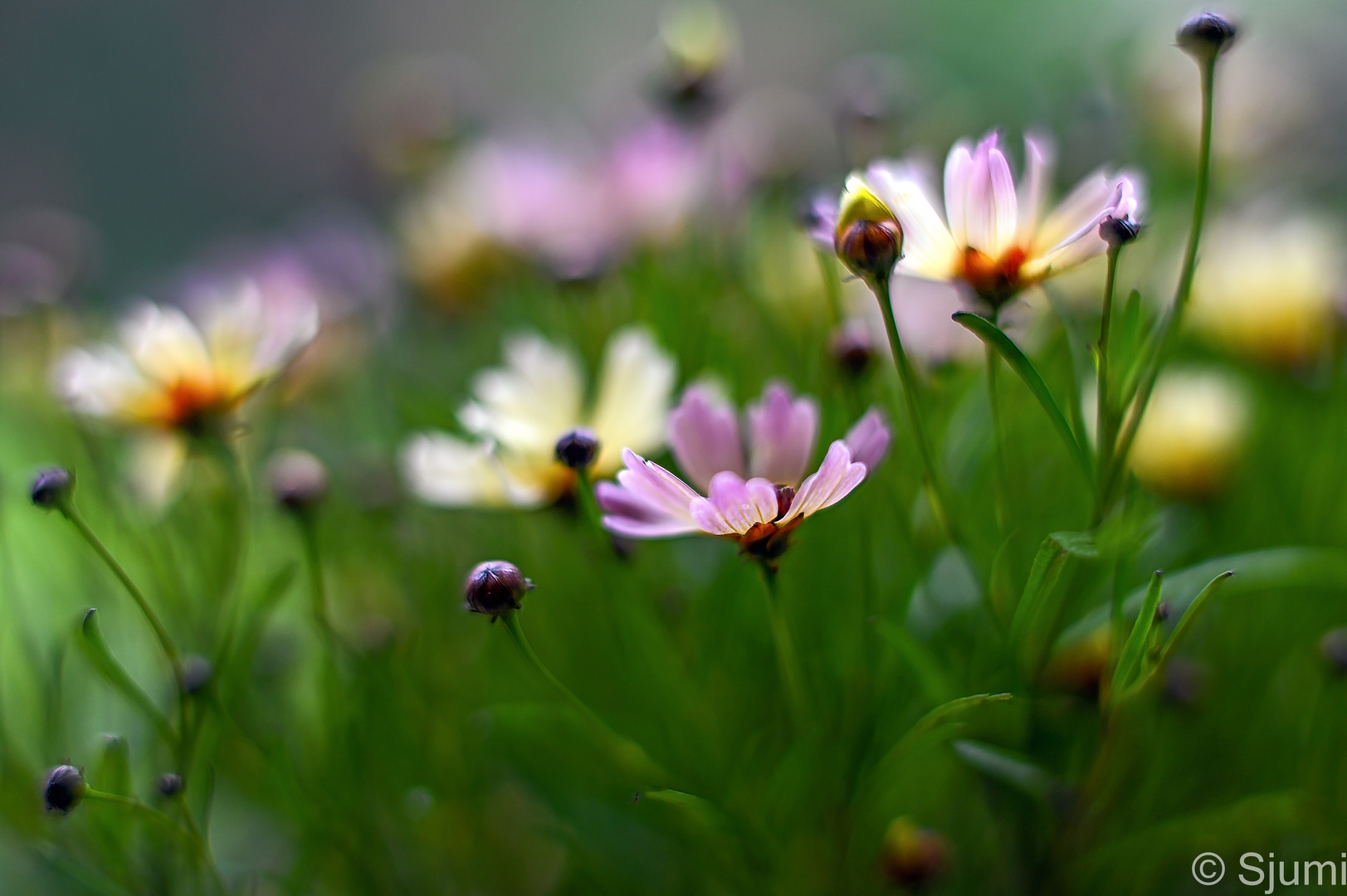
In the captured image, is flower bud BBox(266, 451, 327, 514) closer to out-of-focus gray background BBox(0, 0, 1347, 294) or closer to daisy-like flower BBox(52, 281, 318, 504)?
daisy-like flower BBox(52, 281, 318, 504)

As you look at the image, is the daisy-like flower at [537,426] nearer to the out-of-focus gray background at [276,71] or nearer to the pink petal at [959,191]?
the pink petal at [959,191]

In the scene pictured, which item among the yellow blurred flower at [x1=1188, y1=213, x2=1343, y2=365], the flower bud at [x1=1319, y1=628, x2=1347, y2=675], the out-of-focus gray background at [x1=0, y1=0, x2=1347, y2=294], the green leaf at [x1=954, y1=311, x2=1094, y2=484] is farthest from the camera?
the out-of-focus gray background at [x1=0, y1=0, x2=1347, y2=294]

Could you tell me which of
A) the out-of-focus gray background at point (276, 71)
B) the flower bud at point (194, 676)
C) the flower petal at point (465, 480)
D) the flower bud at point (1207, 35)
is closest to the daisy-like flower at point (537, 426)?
the flower petal at point (465, 480)

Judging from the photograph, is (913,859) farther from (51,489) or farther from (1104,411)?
(51,489)

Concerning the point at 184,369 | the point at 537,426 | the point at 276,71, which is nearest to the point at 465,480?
the point at 537,426

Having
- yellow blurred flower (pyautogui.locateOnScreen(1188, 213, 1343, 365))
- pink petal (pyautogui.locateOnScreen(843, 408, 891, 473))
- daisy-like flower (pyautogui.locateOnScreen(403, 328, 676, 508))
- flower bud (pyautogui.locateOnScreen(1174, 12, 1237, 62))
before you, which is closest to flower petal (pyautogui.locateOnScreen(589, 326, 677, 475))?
daisy-like flower (pyautogui.locateOnScreen(403, 328, 676, 508))

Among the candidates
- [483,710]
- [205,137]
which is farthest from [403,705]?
[205,137]
